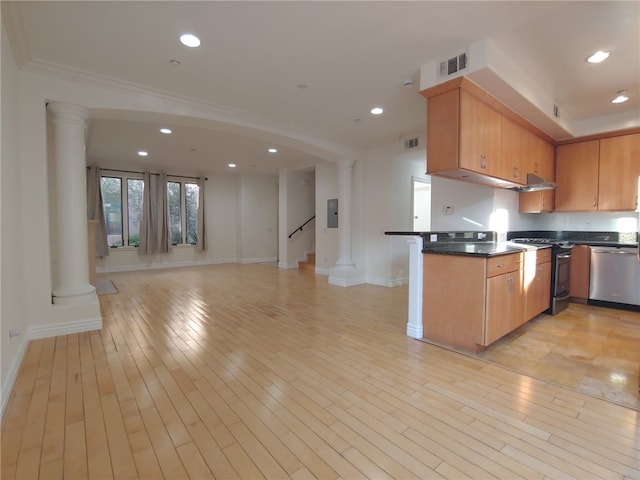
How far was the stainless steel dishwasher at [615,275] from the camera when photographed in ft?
13.3

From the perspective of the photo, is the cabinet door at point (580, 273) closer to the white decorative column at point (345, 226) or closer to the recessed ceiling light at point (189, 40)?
the white decorative column at point (345, 226)

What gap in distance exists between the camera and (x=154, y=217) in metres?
8.10

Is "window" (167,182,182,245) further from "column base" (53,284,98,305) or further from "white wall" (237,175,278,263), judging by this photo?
"column base" (53,284,98,305)

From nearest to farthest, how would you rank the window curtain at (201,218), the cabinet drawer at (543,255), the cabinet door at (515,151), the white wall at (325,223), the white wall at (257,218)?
the cabinet door at (515,151)
the cabinet drawer at (543,255)
the white wall at (325,223)
the window curtain at (201,218)
the white wall at (257,218)

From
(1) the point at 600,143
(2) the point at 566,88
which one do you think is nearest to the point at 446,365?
(2) the point at 566,88

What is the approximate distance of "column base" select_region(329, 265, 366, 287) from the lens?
6.06 m

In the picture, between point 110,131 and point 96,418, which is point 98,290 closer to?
point 110,131

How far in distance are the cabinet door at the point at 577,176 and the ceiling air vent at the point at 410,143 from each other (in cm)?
211

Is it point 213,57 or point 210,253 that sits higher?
point 213,57

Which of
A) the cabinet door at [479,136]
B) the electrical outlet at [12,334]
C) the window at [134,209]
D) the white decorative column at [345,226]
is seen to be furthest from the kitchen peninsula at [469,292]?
the window at [134,209]

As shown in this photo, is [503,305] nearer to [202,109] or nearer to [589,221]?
[589,221]

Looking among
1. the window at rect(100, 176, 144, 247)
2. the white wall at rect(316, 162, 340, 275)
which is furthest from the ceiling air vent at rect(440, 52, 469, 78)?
the window at rect(100, 176, 144, 247)

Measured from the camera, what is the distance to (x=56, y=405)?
201cm

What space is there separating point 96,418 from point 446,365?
2480mm
